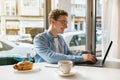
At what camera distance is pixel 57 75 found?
58.4 inches

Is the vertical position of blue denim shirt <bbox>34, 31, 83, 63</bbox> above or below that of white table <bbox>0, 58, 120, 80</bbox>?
above

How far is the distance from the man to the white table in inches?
6.6

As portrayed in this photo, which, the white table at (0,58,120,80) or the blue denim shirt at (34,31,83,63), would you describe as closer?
the white table at (0,58,120,80)

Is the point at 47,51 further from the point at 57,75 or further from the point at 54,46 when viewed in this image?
the point at 57,75

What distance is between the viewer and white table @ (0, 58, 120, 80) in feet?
4.66

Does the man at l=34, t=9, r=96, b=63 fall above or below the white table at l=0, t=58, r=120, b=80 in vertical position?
above

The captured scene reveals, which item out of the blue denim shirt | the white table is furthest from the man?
the white table

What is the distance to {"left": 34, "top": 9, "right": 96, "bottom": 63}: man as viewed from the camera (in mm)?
1846

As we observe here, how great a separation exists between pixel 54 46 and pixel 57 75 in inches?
26.0

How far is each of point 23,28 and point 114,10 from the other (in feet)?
4.70

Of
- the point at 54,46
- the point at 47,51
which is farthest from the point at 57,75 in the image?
the point at 54,46

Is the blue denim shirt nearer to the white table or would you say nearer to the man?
the man

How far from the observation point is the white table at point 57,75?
4.66ft

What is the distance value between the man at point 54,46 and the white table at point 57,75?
0.17 m
